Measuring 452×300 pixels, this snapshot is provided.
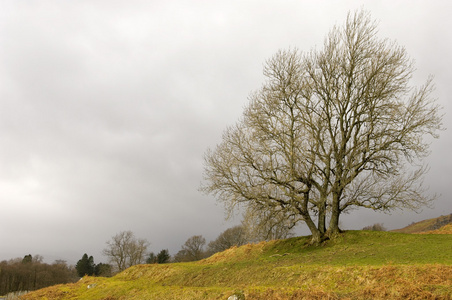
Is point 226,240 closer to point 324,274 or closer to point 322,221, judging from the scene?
point 322,221

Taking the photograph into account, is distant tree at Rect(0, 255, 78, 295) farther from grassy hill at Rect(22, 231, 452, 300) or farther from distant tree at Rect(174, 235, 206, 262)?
grassy hill at Rect(22, 231, 452, 300)

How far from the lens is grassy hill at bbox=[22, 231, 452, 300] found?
29.7ft

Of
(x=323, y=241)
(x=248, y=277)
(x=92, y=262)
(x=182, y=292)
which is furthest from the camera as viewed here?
(x=92, y=262)

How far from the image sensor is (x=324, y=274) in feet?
40.2

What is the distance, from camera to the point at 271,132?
2450 cm

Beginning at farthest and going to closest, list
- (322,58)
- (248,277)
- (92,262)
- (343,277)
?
(92,262) → (322,58) → (248,277) → (343,277)

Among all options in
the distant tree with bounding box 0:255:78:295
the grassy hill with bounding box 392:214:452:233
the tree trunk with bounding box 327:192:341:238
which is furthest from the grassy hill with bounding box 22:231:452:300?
the distant tree with bounding box 0:255:78:295

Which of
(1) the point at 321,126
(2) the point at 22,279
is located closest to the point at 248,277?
(1) the point at 321,126

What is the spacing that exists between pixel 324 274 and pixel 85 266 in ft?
355

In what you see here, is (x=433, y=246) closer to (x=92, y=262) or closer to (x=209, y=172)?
(x=209, y=172)

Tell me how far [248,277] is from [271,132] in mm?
12556

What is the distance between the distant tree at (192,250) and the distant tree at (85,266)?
110 feet

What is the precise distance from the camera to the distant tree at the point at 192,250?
3442 inches

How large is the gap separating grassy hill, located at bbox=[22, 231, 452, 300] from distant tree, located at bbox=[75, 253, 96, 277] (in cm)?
8468
